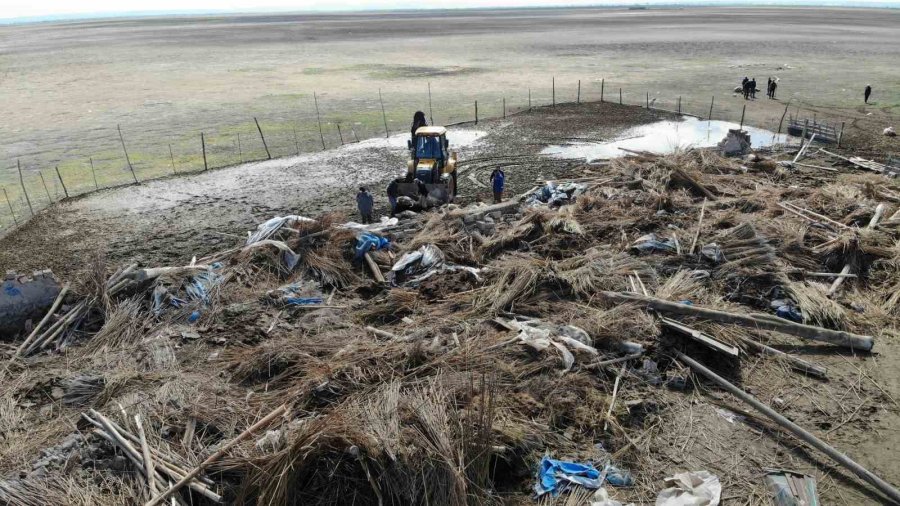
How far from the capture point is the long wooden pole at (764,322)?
8492mm

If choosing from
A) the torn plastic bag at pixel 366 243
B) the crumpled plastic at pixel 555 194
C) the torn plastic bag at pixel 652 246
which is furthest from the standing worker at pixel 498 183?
the torn plastic bag at pixel 652 246

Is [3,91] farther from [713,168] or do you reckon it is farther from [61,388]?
[713,168]

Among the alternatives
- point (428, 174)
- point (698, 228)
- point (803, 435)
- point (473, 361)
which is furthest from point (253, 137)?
point (803, 435)

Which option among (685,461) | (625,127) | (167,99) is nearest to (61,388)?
(685,461)

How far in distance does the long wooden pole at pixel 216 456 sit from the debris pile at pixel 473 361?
1.2 inches

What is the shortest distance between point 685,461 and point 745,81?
2802 cm

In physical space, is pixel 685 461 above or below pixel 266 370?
below

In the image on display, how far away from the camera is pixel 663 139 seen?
22.5 m

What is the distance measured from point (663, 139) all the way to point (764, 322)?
50.3ft

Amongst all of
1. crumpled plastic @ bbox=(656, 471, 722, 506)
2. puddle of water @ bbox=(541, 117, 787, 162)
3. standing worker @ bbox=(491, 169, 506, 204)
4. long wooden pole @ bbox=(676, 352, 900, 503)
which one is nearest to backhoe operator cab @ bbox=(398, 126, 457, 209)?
standing worker @ bbox=(491, 169, 506, 204)

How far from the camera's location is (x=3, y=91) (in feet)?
122

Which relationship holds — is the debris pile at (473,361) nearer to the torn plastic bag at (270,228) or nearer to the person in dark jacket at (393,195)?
the torn plastic bag at (270,228)

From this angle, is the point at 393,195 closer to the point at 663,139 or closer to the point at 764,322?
the point at 764,322

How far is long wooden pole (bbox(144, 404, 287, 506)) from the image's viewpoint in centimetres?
563
